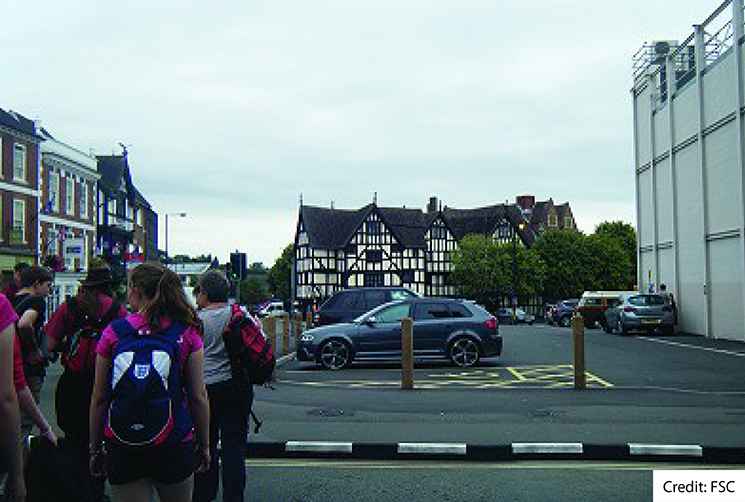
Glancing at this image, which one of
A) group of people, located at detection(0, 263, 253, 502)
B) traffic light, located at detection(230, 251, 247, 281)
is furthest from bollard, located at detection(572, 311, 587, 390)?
traffic light, located at detection(230, 251, 247, 281)

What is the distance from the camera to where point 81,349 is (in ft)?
17.4

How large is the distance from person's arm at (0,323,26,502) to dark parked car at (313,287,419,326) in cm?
1707

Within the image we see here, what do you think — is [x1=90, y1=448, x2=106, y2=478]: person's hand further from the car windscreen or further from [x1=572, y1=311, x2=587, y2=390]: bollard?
the car windscreen

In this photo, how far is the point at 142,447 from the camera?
3.48 m

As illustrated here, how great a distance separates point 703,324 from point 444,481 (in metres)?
24.6

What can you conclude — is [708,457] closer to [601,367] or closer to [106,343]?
[106,343]

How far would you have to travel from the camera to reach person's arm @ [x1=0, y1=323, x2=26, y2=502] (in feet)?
11.0

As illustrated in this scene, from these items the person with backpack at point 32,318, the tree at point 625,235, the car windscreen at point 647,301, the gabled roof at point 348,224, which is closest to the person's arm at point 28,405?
the person with backpack at point 32,318

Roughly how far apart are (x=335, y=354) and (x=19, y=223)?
29278 millimetres

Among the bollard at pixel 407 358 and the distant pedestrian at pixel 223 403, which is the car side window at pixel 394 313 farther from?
the distant pedestrian at pixel 223 403

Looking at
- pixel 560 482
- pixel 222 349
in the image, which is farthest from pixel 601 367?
pixel 222 349

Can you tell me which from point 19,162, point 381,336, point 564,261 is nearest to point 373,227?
point 564,261

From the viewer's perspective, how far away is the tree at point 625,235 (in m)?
89.1

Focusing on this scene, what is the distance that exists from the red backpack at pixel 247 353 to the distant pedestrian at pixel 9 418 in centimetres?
199
